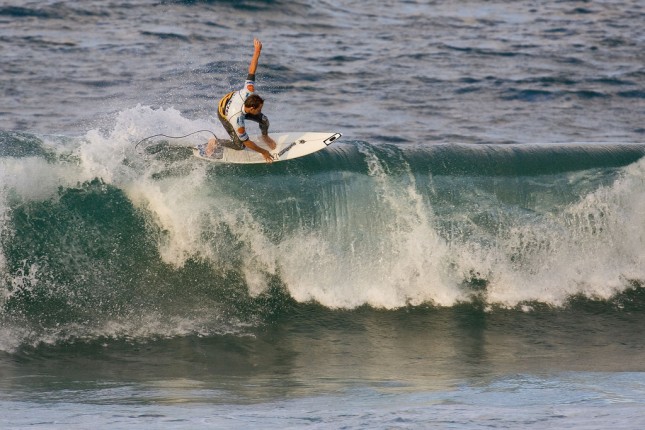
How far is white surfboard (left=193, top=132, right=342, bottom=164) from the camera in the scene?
1194 centimetres

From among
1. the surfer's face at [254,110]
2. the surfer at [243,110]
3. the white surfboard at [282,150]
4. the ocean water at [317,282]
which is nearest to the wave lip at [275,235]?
the ocean water at [317,282]

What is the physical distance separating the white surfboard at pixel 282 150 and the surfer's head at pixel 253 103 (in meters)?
0.81

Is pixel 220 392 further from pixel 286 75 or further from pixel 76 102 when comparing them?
pixel 286 75

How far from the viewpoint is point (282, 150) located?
11961 millimetres

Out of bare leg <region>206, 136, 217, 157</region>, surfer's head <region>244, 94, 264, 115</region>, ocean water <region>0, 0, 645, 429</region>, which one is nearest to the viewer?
ocean water <region>0, 0, 645, 429</region>

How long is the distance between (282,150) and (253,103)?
1.01 metres

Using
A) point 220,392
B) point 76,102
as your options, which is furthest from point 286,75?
point 220,392

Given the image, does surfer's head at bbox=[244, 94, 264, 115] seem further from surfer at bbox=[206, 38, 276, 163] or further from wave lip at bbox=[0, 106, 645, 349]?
wave lip at bbox=[0, 106, 645, 349]

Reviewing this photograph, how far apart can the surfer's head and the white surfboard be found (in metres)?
0.81

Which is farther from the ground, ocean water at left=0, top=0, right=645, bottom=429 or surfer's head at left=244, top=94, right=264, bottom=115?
surfer's head at left=244, top=94, right=264, bottom=115

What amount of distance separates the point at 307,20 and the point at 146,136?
12.6 metres

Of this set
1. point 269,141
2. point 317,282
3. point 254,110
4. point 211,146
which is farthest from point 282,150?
point 317,282

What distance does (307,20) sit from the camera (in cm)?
2406

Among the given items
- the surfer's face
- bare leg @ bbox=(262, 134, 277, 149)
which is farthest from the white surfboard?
the surfer's face
